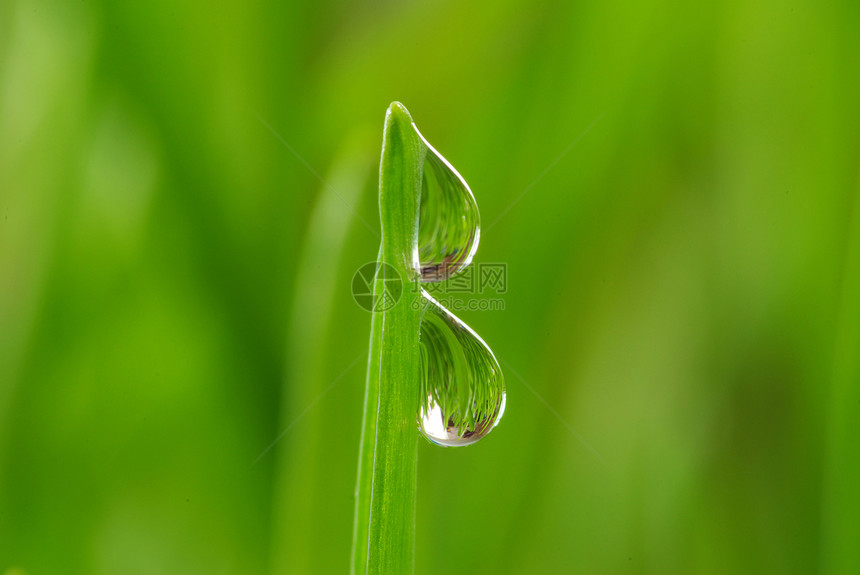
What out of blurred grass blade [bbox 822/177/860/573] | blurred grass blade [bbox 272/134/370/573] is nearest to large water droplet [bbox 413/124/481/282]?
blurred grass blade [bbox 272/134/370/573]

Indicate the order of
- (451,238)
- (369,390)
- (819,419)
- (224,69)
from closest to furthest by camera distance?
(369,390), (451,238), (819,419), (224,69)

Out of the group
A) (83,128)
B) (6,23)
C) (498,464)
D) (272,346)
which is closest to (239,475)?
(272,346)

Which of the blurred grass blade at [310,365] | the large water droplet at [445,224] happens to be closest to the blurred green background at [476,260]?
the blurred grass blade at [310,365]

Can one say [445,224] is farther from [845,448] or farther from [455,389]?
[845,448]

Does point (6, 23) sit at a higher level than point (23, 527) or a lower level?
higher

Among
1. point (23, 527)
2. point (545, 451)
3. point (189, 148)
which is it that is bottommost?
point (23, 527)

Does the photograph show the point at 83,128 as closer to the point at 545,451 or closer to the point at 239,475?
the point at 239,475

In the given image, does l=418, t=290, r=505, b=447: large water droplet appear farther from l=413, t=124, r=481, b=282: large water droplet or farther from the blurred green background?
the blurred green background

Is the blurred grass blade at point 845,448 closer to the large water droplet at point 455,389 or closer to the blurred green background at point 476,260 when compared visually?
the blurred green background at point 476,260

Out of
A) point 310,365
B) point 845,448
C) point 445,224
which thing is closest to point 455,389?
point 445,224
